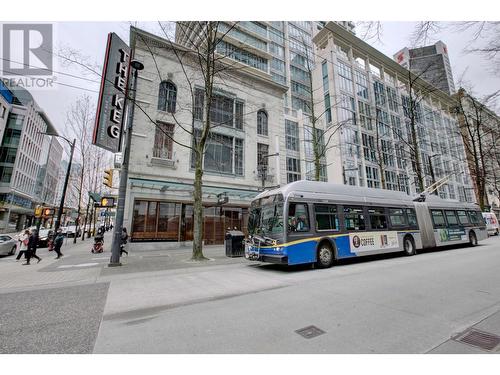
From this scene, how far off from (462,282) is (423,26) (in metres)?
6.52

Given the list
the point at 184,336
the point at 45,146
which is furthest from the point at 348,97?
the point at 45,146

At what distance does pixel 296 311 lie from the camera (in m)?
4.23

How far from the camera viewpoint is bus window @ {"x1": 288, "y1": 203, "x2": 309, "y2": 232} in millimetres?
8469

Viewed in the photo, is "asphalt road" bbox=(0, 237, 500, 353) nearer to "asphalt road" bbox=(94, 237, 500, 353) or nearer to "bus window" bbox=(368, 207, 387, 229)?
"asphalt road" bbox=(94, 237, 500, 353)

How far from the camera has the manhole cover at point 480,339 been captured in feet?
9.40

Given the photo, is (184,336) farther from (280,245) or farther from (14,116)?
(14,116)

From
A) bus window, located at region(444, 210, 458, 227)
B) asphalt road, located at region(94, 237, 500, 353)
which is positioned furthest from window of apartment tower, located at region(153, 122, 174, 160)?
bus window, located at region(444, 210, 458, 227)

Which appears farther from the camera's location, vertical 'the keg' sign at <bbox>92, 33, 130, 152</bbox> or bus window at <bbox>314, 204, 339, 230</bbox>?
vertical 'the keg' sign at <bbox>92, 33, 130, 152</bbox>

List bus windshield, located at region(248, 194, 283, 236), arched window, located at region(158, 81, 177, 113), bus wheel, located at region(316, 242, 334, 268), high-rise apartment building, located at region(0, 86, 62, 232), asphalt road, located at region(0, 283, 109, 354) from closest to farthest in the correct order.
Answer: asphalt road, located at region(0, 283, 109, 354)
bus windshield, located at region(248, 194, 283, 236)
bus wheel, located at region(316, 242, 334, 268)
arched window, located at region(158, 81, 177, 113)
high-rise apartment building, located at region(0, 86, 62, 232)

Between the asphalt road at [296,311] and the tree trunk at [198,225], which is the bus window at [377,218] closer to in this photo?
the asphalt road at [296,311]

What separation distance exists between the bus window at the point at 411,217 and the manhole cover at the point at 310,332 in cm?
1164

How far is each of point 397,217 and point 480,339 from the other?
9958 mm

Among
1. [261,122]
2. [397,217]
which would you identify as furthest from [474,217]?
[261,122]

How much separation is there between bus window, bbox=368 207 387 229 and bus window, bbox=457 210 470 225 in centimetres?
785
